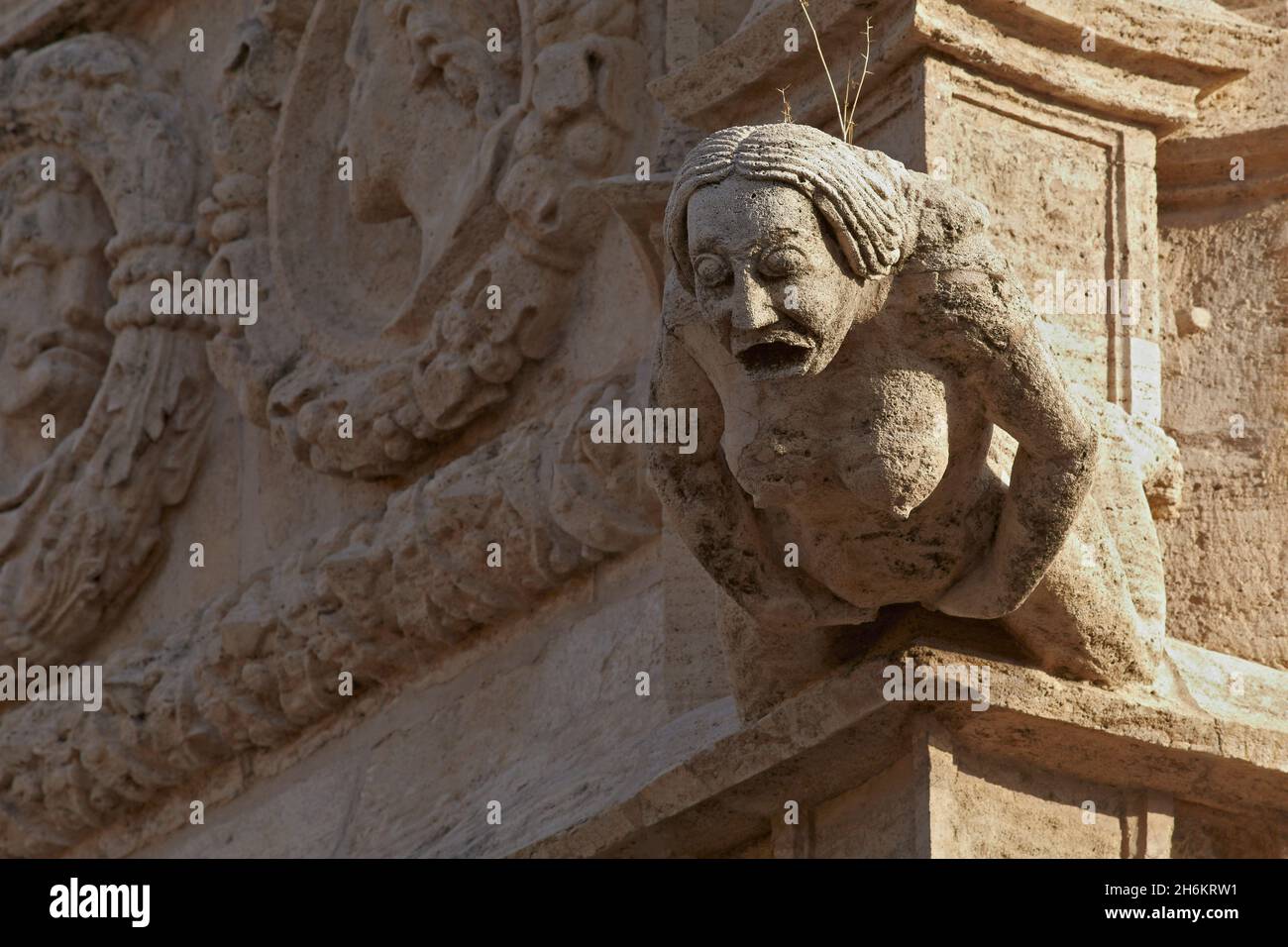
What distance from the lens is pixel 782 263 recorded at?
159 inches

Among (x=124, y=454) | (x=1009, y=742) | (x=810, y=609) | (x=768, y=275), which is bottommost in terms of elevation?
(x=1009, y=742)

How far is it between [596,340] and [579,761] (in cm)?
83

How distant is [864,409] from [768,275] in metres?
0.26

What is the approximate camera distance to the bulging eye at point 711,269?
4.07 m

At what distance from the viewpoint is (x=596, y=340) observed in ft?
19.0

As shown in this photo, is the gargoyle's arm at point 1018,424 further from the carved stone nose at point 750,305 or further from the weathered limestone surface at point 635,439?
the carved stone nose at point 750,305

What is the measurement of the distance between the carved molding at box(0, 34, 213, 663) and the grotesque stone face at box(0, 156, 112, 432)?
0.46 ft

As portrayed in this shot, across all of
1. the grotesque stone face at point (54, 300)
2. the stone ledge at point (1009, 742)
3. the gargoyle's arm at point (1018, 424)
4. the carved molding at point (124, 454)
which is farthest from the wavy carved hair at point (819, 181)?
the grotesque stone face at point (54, 300)

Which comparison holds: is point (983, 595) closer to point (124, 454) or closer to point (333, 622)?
point (333, 622)

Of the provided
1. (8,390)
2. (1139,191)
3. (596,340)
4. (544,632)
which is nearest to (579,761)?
(544,632)

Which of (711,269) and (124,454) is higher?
(124,454)

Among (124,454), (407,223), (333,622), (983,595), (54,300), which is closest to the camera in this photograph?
(983,595)

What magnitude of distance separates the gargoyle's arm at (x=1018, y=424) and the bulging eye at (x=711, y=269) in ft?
0.96

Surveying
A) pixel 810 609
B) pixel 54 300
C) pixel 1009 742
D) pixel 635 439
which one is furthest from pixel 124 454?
pixel 1009 742
